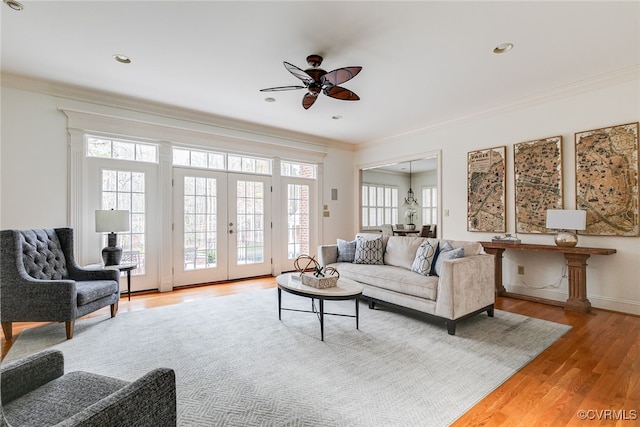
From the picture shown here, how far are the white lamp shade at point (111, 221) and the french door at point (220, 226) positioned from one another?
995 mm

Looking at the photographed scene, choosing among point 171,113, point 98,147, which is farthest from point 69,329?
point 171,113

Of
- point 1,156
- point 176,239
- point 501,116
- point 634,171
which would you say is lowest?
point 176,239

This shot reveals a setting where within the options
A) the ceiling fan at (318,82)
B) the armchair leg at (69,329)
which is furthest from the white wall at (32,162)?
the ceiling fan at (318,82)

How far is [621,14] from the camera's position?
2537 mm

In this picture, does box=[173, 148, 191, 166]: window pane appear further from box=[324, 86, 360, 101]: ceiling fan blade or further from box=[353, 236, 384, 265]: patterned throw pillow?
box=[353, 236, 384, 265]: patterned throw pillow

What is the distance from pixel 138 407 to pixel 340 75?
2758 mm

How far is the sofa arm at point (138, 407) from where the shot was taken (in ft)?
2.85

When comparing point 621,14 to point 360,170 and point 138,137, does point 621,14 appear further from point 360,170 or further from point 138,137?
point 138,137

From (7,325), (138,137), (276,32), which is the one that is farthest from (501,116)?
(7,325)

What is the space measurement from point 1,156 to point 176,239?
2.20m

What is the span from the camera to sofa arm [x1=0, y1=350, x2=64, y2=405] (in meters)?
1.13

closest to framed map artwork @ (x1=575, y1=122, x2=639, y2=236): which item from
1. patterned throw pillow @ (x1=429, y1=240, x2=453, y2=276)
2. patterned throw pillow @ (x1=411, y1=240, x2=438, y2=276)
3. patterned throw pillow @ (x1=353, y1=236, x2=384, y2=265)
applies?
patterned throw pillow @ (x1=429, y1=240, x2=453, y2=276)

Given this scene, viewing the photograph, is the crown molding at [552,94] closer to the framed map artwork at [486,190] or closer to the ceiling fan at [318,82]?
the framed map artwork at [486,190]

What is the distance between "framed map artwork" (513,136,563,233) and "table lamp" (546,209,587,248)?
0.35 metres
